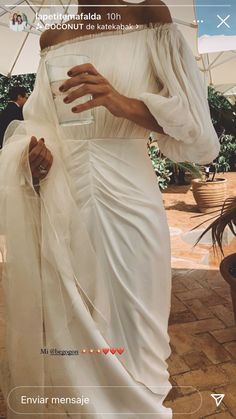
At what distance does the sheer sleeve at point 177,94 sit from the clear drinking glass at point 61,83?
0.09m

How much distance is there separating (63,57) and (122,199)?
8.9 inches

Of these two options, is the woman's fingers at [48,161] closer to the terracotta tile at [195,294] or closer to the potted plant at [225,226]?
the potted plant at [225,226]

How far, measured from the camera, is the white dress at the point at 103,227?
1.97 ft

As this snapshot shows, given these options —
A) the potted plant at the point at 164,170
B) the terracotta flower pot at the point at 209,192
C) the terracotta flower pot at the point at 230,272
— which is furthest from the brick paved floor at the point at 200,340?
the potted plant at the point at 164,170

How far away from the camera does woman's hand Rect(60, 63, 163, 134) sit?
527mm

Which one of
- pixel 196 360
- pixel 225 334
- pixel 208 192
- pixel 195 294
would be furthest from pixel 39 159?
pixel 208 192

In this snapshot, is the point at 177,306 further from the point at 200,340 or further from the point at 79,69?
the point at 79,69

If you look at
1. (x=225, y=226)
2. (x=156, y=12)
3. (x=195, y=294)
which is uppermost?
(x=156, y=12)

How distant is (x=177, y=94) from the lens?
582 mm

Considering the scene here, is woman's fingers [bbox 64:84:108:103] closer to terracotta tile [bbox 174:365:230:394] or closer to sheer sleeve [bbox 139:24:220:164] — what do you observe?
sheer sleeve [bbox 139:24:220:164]

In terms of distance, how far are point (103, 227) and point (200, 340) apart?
2.52ft

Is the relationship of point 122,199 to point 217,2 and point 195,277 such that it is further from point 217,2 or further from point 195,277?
point 195,277

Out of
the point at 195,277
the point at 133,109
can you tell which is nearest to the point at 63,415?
the point at 133,109

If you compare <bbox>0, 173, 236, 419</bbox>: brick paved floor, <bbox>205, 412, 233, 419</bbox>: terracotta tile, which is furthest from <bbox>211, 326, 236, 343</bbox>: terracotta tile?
<bbox>205, 412, 233, 419</bbox>: terracotta tile
